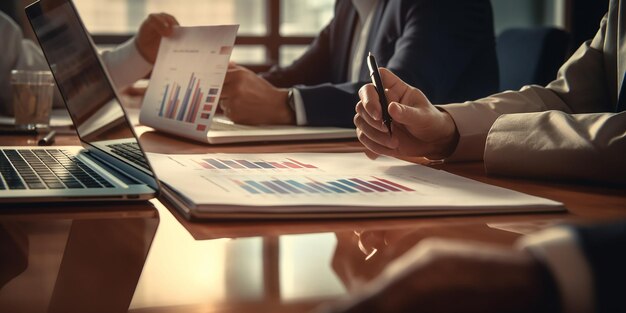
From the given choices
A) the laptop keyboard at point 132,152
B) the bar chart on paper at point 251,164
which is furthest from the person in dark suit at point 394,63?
the laptop keyboard at point 132,152

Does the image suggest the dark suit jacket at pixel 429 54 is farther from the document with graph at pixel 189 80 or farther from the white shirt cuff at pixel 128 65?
the white shirt cuff at pixel 128 65

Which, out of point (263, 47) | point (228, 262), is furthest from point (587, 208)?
point (263, 47)

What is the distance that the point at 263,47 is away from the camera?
13.9 feet

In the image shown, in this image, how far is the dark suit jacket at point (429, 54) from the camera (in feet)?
4.87

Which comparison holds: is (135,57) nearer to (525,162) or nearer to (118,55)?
(118,55)

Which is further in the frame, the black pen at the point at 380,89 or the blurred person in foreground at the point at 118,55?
the blurred person in foreground at the point at 118,55

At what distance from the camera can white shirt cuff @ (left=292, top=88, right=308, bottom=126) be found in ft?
4.84

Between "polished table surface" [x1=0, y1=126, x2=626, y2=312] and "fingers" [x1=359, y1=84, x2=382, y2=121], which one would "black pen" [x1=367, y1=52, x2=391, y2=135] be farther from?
"polished table surface" [x1=0, y1=126, x2=626, y2=312]

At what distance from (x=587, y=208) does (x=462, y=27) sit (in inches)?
43.6

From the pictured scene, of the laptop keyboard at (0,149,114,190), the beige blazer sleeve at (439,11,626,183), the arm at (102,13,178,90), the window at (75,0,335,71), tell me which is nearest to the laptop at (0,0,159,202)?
the laptop keyboard at (0,149,114,190)

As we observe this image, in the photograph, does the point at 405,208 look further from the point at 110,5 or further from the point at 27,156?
the point at 110,5

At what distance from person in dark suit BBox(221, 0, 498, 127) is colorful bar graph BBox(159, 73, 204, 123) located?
15 centimetres

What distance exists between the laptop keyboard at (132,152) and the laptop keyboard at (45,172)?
3cm

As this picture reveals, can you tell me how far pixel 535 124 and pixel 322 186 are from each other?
0.33m
